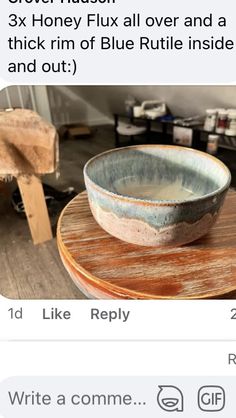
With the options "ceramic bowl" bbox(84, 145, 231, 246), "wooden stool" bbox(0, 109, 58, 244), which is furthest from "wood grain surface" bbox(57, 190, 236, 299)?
"wooden stool" bbox(0, 109, 58, 244)

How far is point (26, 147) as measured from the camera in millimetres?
936

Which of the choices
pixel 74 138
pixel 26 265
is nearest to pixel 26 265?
pixel 26 265

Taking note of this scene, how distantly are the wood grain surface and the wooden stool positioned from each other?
0.43 meters

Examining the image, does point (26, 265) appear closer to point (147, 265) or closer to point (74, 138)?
point (147, 265)

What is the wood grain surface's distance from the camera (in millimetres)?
426

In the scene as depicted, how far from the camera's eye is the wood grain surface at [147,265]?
0.43 metres

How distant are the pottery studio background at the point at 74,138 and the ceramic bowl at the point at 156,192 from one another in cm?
12

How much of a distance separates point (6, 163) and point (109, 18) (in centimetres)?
59

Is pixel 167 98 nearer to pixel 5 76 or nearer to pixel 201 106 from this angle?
pixel 201 106

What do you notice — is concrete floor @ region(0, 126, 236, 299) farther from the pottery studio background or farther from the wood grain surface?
the wood grain surface

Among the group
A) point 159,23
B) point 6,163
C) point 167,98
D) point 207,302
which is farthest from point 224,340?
point 167,98

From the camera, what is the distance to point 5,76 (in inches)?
19.4

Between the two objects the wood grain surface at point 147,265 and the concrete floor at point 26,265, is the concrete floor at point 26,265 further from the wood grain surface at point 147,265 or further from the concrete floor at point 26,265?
the wood grain surface at point 147,265

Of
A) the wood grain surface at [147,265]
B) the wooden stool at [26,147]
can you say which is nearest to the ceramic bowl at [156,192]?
the wood grain surface at [147,265]
